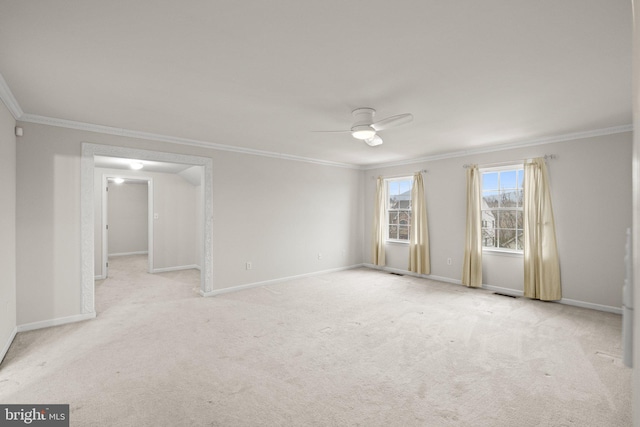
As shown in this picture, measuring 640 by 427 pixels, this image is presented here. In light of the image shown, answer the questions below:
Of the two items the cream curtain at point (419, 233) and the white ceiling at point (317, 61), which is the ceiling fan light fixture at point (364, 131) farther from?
the cream curtain at point (419, 233)

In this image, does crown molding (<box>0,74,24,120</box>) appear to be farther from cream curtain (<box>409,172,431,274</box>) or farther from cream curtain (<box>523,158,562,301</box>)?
cream curtain (<box>523,158,562,301</box>)

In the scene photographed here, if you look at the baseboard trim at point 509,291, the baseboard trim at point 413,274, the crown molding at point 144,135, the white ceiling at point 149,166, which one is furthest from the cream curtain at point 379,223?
the white ceiling at point 149,166

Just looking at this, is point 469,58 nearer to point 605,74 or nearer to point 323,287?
point 605,74

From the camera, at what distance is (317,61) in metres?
Answer: 2.24

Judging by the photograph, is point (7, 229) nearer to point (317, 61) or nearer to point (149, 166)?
point (317, 61)

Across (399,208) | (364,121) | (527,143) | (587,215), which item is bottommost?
(587,215)

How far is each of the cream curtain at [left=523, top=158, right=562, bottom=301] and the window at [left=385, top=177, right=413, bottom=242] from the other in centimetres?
231

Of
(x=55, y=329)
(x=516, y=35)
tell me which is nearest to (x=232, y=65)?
(x=516, y=35)

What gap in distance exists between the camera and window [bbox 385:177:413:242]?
6719 millimetres

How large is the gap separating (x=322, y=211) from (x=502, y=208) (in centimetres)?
337

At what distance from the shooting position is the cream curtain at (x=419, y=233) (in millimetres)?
6047

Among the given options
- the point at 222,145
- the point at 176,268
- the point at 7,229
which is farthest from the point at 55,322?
the point at 176,268

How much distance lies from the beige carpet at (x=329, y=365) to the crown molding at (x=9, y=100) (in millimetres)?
2401

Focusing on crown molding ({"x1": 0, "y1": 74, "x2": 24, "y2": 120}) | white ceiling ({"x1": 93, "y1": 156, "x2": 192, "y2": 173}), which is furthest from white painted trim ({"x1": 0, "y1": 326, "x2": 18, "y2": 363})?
white ceiling ({"x1": 93, "y1": 156, "x2": 192, "y2": 173})
